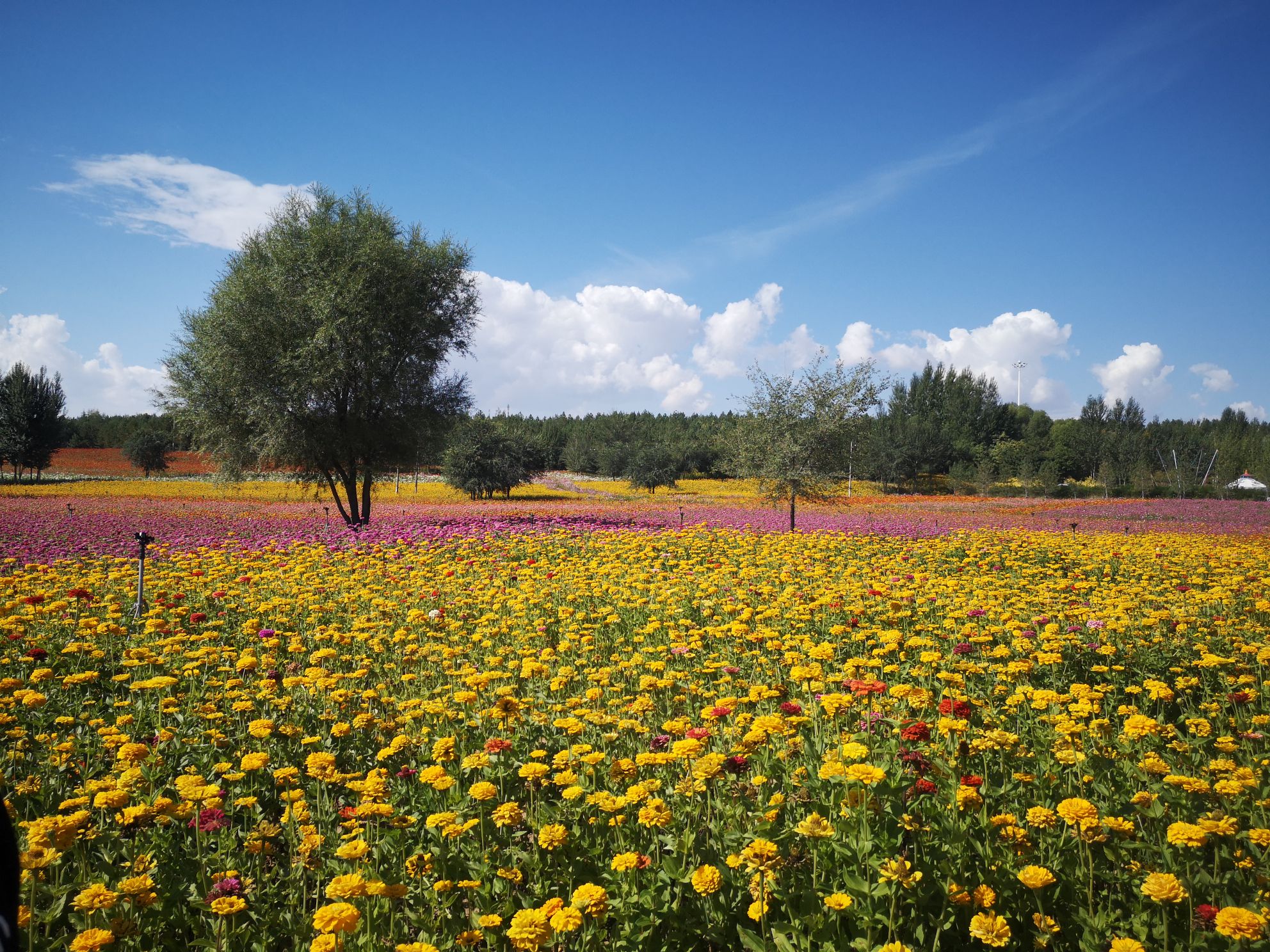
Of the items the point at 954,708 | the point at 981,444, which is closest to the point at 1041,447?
the point at 981,444

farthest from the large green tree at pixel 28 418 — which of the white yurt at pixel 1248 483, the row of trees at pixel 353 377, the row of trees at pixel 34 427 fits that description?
the white yurt at pixel 1248 483

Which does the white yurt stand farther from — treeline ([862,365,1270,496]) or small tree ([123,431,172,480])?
small tree ([123,431,172,480])

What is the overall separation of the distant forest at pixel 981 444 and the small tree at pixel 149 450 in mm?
4978

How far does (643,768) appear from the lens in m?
3.88

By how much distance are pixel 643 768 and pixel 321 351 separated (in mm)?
18971

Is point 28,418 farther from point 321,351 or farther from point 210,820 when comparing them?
point 210,820

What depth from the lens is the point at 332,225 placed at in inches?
796

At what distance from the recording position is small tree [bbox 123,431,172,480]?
222 ft

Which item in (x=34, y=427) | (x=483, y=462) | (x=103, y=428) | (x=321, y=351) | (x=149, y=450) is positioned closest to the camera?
(x=321, y=351)

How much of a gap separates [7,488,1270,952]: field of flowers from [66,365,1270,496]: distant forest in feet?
164

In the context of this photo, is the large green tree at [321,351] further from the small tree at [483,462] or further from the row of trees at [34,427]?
the row of trees at [34,427]

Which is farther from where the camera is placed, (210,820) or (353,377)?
(353,377)

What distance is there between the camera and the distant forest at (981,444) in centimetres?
6494

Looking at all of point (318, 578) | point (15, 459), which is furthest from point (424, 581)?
point (15, 459)
